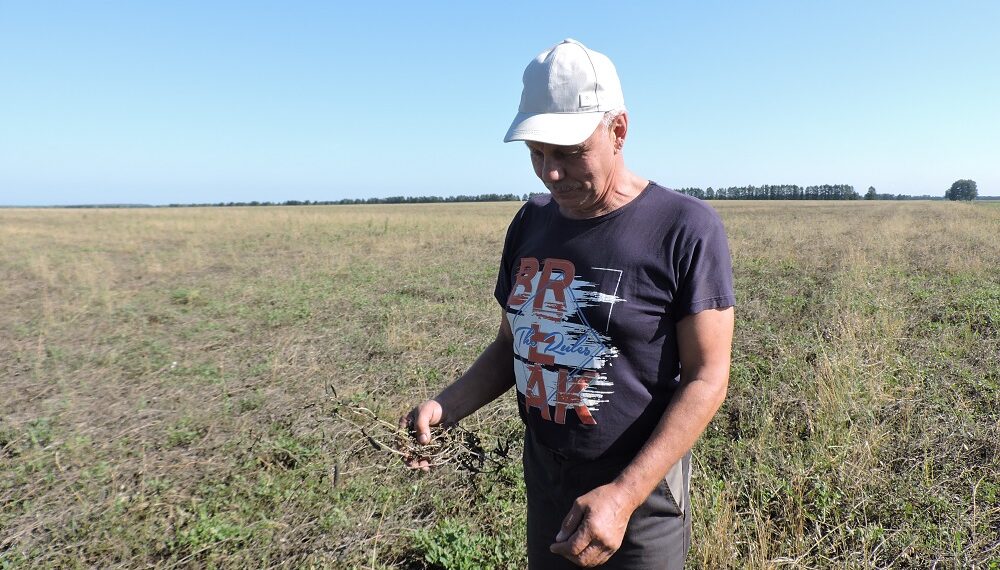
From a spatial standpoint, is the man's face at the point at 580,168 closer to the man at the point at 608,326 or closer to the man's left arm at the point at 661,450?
the man at the point at 608,326

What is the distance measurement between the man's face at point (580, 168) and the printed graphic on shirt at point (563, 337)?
156 millimetres

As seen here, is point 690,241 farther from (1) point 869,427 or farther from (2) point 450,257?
(2) point 450,257

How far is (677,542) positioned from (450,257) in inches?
496

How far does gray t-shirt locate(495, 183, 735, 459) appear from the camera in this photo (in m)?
1.20

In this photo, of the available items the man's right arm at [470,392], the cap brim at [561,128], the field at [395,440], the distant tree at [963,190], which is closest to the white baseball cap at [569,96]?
the cap brim at [561,128]

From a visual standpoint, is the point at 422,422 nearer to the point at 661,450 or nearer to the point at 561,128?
the point at 661,450

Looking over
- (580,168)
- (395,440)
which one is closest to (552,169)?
(580,168)

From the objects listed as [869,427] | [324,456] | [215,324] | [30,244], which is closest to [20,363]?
[215,324]

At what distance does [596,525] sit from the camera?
1.13 meters

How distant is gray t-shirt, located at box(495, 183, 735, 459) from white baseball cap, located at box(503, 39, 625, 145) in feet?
0.73

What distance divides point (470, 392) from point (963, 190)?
141 m

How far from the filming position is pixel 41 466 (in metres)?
3.38

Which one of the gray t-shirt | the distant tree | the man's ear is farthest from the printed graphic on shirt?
the distant tree

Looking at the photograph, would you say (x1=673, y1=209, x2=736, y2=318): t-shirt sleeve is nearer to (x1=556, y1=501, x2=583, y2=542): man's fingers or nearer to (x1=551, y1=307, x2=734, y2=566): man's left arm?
(x1=551, y1=307, x2=734, y2=566): man's left arm
